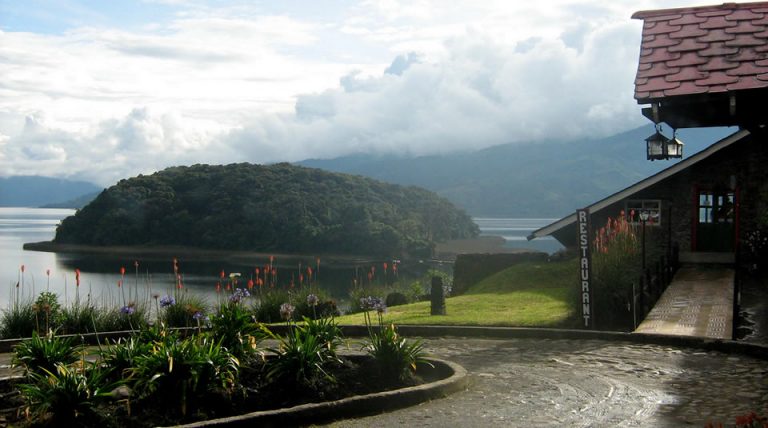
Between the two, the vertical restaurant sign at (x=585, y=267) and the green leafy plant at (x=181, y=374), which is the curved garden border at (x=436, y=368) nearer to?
the green leafy plant at (x=181, y=374)

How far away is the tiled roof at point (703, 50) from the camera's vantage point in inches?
338

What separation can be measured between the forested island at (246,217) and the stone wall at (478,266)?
6222 cm

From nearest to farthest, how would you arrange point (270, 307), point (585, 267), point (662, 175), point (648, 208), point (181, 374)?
point (181, 374), point (585, 267), point (270, 307), point (662, 175), point (648, 208)

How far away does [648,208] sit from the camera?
2773cm

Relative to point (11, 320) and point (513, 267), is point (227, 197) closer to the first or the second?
point (513, 267)

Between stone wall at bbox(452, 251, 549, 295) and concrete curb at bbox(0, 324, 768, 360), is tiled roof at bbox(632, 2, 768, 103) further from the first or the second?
stone wall at bbox(452, 251, 549, 295)

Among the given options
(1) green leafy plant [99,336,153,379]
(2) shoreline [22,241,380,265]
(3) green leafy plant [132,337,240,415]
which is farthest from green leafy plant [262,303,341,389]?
(2) shoreline [22,241,380,265]

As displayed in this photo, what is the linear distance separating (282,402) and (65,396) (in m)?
2.10

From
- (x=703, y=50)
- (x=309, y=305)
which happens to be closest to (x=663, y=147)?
(x=703, y=50)

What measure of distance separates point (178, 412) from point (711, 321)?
34.1 feet

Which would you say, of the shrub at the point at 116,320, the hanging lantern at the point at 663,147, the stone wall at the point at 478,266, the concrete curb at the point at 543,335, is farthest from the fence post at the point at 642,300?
the stone wall at the point at 478,266

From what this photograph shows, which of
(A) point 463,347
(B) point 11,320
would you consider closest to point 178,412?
(A) point 463,347

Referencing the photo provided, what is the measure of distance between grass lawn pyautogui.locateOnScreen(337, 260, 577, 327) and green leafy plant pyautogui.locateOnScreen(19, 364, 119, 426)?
8.94m

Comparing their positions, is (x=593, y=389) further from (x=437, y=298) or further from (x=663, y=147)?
(x=437, y=298)
